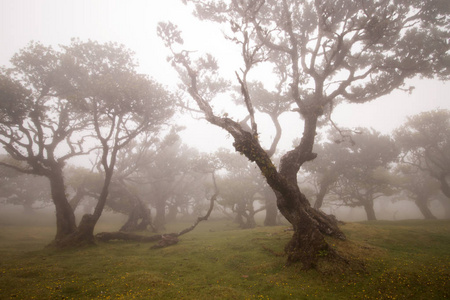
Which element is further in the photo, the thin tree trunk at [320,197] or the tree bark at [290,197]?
the thin tree trunk at [320,197]

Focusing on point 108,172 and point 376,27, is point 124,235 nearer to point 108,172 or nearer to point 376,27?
point 108,172

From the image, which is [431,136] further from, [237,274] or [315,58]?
[237,274]

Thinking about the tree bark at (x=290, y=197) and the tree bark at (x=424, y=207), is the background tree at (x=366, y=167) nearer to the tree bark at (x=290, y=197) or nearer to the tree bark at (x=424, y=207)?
the tree bark at (x=424, y=207)

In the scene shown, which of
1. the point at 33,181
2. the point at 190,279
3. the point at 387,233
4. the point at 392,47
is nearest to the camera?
the point at 190,279

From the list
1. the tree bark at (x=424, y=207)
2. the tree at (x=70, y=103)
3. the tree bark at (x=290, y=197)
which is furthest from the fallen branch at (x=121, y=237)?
the tree bark at (x=424, y=207)

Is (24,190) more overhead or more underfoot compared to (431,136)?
more underfoot

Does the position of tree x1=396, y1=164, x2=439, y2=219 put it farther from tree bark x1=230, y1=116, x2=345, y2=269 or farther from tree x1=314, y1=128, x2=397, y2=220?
tree bark x1=230, y1=116, x2=345, y2=269

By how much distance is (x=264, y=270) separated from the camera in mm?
9852

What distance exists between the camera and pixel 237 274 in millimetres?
9805

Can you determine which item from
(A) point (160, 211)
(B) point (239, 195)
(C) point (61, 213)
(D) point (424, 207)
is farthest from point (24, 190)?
(D) point (424, 207)

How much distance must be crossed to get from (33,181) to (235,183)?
150ft

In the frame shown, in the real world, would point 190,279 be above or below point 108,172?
below

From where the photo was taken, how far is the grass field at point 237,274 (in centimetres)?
738

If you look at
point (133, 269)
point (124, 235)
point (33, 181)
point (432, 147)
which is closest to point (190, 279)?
point (133, 269)
